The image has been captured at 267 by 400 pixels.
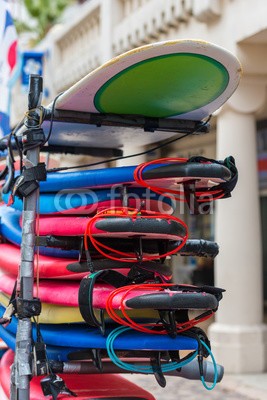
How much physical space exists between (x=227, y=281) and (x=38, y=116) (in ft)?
17.1

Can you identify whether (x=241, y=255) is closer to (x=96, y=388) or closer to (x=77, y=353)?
(x=96, y=388)

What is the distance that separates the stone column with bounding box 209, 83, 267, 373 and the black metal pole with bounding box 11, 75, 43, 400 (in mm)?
4902

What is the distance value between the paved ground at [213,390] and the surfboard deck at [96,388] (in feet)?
9.23

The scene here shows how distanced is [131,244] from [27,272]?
602 mm

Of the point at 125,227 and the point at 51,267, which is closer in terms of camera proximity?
the point at 125,227

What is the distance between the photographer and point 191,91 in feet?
11.1

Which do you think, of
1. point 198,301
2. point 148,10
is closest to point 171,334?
point 198,301

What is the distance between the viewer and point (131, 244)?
11.9 ft

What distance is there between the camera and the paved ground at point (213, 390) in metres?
6.78

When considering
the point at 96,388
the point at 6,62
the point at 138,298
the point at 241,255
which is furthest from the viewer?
the point at 241,255

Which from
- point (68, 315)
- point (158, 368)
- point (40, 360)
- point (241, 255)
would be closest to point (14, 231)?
point (68, 315)

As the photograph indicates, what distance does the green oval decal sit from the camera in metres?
3.11

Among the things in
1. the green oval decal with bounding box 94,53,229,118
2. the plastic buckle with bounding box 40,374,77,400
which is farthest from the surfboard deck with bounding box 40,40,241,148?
the plastic buckle with bounding box 40,374,77,400

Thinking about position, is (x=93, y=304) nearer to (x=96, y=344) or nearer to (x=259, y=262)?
(x=96, y=344)
